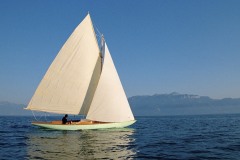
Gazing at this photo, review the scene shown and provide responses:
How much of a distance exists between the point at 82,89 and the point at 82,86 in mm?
477

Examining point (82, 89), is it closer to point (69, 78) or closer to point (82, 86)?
point (82, 86)

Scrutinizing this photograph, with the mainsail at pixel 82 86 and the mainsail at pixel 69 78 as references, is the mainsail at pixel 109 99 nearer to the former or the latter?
the mainsail at pixel 82 86

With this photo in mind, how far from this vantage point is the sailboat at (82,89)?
47.5 metres

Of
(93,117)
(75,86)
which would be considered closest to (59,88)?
(75,86)

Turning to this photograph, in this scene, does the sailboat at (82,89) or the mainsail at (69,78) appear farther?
the mainsail at (69,78)

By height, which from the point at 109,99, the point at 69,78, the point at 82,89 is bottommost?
the point at 109,99

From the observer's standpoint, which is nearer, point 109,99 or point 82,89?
point 109,99

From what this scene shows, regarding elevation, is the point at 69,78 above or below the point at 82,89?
above

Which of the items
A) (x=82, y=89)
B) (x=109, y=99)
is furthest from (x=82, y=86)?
(x=109, y=99)

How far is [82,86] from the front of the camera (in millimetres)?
50000

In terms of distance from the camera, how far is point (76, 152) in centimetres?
2625

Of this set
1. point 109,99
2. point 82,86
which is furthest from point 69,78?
point 109,99

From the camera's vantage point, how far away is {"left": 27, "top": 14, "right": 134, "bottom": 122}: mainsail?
47.8 metres

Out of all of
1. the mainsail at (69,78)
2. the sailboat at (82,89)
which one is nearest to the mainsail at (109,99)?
the sailboat at (82,89)
